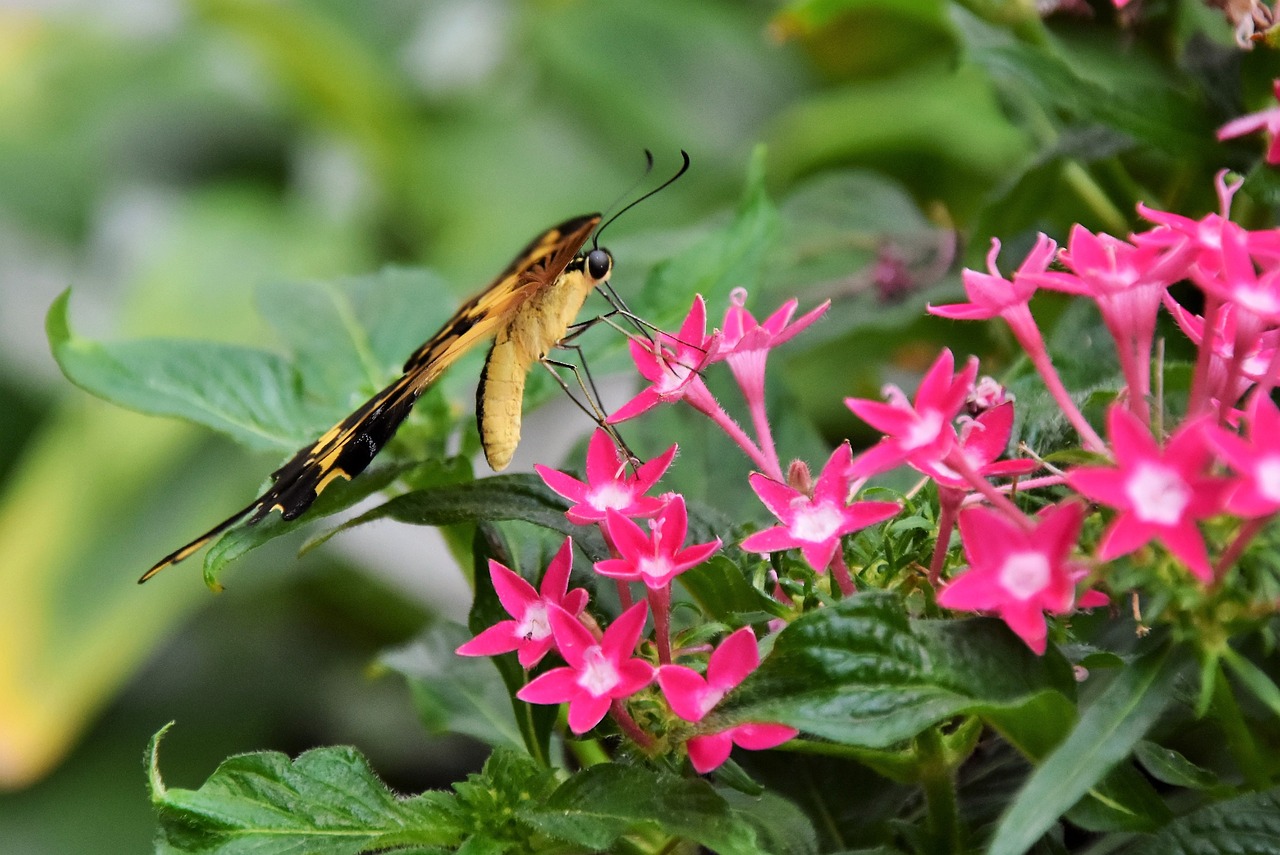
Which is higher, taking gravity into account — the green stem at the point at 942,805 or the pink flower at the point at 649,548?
the pink flower at the point at 649,548

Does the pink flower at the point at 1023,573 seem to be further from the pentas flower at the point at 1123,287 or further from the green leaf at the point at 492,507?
the green leaf at the point at 492,507

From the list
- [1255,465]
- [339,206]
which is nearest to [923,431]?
[1255,465]

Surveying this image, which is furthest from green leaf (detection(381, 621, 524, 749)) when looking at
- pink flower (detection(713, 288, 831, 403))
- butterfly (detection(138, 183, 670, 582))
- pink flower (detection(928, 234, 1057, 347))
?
pink flower (detection(928, 234, 1057, 347))

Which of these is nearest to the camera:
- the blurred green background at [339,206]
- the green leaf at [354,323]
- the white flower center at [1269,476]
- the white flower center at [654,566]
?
the white flower center at [1269,476]

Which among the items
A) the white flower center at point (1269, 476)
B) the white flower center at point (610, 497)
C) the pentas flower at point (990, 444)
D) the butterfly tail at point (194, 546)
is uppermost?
the butterfly tail at point (194, 546)

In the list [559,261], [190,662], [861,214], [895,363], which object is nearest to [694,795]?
[559,261]

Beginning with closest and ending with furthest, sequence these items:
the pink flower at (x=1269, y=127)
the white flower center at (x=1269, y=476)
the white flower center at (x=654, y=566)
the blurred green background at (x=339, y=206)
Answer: the white flower center at (x=1269, y=476)
the white flower center at (x=654, y=566)
the pink flower at (x=1269, y=127)
the blurred green background at (x=339, y=206)

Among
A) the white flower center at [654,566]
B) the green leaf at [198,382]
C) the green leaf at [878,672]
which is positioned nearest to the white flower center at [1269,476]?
the green leaf at [878,672]

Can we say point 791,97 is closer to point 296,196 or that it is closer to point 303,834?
point 296,196
